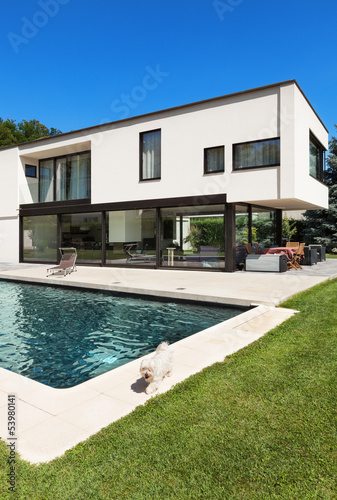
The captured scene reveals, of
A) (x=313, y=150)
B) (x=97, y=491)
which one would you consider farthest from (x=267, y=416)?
(x=313, y=150)

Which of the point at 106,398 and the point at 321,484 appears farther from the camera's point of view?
the point at 106,398

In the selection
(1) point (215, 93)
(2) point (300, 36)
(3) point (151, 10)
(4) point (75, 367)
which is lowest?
(4) point (75, 367)

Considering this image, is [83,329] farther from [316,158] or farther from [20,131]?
[20,131]

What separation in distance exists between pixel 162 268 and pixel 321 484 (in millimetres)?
13197

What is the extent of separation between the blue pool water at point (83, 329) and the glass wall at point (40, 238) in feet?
29.6

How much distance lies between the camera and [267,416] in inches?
114

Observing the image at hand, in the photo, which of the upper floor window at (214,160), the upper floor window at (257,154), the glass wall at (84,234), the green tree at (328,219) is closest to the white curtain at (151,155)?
the upper floor window at (214,160)

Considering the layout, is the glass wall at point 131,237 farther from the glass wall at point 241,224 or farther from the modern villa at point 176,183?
the glass wall at point 241,224

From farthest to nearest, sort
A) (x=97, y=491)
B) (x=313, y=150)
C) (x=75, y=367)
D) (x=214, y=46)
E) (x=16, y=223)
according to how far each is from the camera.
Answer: (x=16, y=223) → (x=313, y=150) → (x=214, y=46) → (x=75, y=367) → (x=97, y=491)

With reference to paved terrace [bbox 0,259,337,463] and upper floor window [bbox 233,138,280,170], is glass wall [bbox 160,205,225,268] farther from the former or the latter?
paved terrace [bbox 0,259,337,463]

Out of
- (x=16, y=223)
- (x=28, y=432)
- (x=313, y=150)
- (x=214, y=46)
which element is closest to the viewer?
(x=28, y=432)

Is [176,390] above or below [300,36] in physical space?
below

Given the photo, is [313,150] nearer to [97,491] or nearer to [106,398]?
[106,398]

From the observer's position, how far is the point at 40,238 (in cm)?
1931
